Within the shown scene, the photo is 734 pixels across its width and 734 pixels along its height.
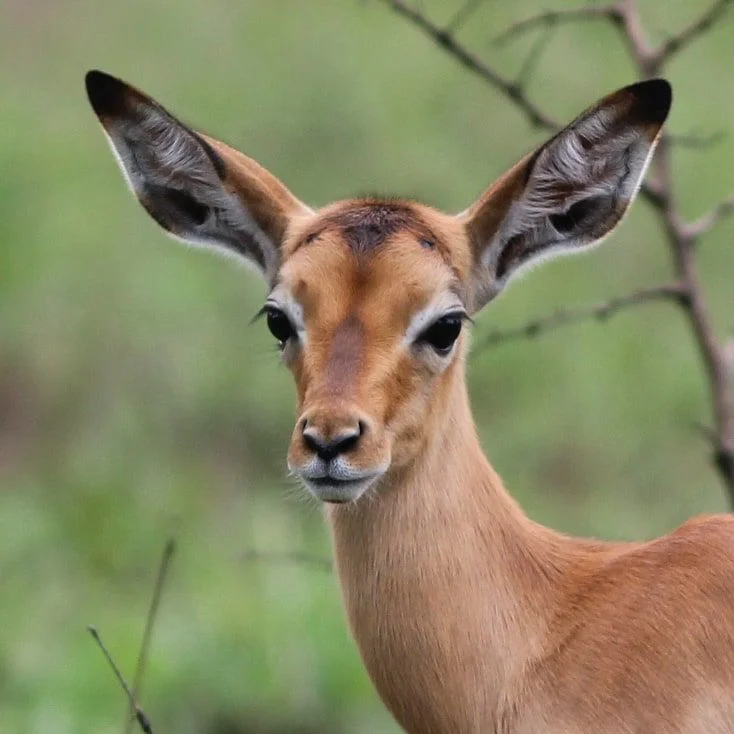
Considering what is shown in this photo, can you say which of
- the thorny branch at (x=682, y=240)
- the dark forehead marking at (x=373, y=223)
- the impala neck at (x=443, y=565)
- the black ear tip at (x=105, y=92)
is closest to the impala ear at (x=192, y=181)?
the black ear tip at (x=105, y=92)

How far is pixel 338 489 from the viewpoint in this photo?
460 cm

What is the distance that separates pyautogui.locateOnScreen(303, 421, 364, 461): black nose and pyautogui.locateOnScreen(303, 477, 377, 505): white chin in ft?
0.24

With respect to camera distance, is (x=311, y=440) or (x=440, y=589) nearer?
(x=311, y=440)

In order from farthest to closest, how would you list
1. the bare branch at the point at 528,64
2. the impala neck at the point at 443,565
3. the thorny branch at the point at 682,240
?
the thorny branch at the point at 682,240 → the bare branch at the point at 528,64 → the impala neck at the point at 443,565

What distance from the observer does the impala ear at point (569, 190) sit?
5.11 meters

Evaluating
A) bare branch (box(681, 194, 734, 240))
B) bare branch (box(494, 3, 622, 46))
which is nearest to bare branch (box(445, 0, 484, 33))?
bare branch (box(494, 3, 622, 46))

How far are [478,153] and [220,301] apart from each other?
2638mm

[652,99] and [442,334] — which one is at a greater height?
[652,99]

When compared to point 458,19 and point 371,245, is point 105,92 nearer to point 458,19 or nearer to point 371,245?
point 371,245

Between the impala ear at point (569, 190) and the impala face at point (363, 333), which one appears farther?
the impala ear at point (569, 190)

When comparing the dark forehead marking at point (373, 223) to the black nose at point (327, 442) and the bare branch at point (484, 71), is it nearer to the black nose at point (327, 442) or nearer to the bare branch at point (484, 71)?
the black nose at point (327, 442)

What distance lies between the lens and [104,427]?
960cm

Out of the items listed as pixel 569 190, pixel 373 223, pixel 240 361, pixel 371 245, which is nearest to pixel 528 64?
pixel 569 190

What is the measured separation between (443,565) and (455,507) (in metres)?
0.15
